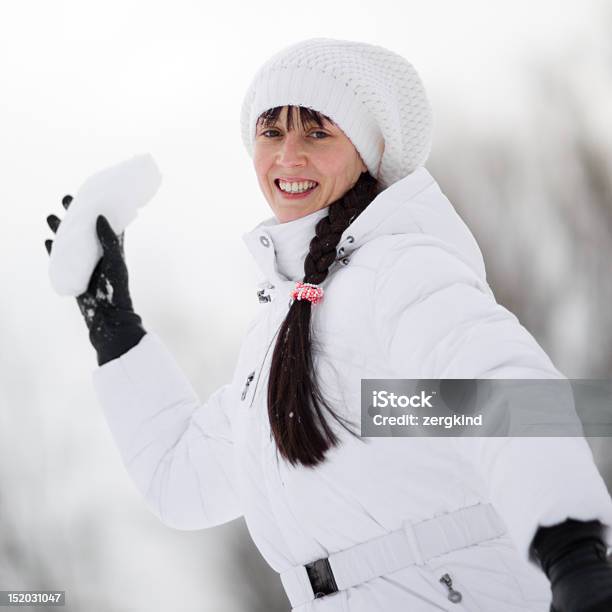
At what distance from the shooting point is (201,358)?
3.41 metres

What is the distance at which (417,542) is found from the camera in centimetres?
118

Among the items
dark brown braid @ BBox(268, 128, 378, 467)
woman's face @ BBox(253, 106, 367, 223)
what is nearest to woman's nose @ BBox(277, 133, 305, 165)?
woman's face @ BBox(253, 106, 367, 223)

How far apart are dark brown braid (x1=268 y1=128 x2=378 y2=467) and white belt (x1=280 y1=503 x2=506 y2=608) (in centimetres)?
13

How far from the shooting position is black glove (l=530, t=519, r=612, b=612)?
0.78m

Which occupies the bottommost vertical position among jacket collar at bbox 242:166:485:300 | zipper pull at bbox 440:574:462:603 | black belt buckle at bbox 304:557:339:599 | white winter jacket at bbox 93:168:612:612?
zipper pull at bbox 440:574:462:603

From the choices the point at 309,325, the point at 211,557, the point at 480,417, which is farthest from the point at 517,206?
the point at 480,417

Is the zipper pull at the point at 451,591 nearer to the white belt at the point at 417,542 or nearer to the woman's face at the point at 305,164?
the white belt at the point at 417,542

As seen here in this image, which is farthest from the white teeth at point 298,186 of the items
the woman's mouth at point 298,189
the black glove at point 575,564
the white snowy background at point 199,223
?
the white snowy background at point 199,223

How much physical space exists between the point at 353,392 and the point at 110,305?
1.94ft

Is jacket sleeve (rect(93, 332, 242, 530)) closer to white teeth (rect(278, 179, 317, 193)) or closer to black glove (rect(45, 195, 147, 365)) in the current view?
black glove (rect(45, 195, 147, 365))

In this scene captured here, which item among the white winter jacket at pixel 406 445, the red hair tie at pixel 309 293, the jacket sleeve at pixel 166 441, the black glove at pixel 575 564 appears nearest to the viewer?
the black glove at pixel 575 564

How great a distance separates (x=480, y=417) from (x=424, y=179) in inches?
19.3

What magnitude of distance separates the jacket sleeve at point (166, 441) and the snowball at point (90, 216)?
16cm

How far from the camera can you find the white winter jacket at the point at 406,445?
0.92 metres
